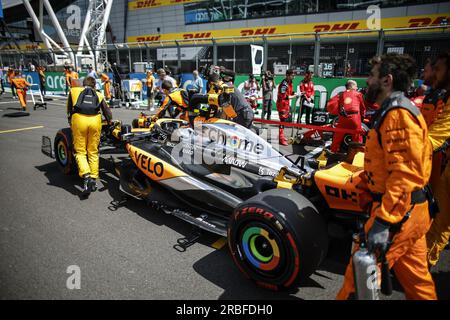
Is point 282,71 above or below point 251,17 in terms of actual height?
below

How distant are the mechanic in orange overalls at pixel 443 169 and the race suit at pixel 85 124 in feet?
14.5

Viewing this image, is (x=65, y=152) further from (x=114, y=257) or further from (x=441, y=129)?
(x=441, y=129)

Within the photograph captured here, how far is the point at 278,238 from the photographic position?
2.38 metres

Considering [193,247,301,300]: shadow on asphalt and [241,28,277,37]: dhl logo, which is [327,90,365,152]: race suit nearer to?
[193,247,301,300]: shadow on asphalt

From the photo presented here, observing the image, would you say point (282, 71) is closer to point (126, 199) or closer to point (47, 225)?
point (126, 199)

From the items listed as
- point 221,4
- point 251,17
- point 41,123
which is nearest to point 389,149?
point 41,123

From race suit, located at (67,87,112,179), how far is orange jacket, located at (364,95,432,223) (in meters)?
4.20

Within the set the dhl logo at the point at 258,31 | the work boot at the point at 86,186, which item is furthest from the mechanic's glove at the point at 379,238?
the dhl logo at the point at 258,31

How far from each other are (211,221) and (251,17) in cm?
2730

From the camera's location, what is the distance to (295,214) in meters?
2.33

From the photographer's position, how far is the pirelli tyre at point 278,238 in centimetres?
229

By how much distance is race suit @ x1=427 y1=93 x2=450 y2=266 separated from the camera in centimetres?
270

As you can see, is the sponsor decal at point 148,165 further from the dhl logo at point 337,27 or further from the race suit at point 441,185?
the dhl logo at point 337,27

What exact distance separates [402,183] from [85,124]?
440cm
